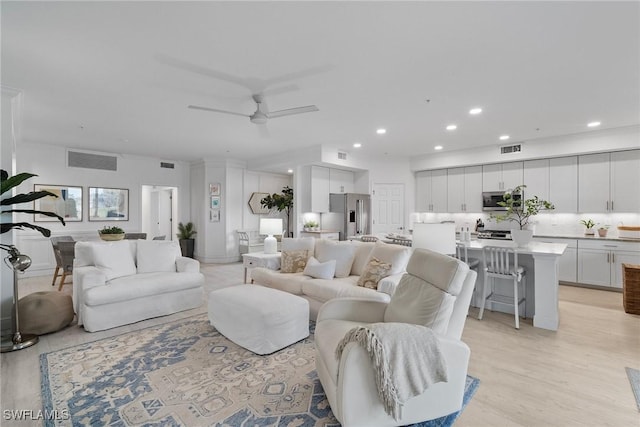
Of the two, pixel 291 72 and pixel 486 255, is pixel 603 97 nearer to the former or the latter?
pixel 486 255

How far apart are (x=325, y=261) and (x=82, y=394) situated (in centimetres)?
267

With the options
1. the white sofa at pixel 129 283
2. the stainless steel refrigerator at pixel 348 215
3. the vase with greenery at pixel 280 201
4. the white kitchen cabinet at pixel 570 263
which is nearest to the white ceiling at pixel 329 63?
the white sofa at pixel 129 283

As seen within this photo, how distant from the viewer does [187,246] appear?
8133 millimetres

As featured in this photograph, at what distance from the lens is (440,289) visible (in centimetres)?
199

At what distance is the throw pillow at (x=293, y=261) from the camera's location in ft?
14.0

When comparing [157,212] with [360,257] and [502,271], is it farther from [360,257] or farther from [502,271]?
[502,271]

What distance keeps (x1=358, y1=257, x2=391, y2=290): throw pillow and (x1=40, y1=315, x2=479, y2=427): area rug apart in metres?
0.87

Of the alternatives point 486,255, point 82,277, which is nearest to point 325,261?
point 486,255

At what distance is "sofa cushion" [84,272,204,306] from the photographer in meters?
3.35

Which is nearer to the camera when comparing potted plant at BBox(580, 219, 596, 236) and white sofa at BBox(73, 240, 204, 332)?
white sofa at BBox(73, 240, 204, 332)

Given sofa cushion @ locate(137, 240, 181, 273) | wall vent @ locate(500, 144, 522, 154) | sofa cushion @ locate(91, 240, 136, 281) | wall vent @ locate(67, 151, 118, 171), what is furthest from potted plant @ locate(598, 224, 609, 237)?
wall vent @ locate(67, 151, 118, 171)

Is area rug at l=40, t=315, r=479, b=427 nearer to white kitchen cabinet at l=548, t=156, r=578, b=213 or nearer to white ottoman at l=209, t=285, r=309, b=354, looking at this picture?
white ottoman at l=209, t=285, r=309, b=354

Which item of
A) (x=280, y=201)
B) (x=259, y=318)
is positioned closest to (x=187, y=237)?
(x=280, y=201)

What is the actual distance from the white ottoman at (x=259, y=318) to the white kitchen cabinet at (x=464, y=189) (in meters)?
5.24
